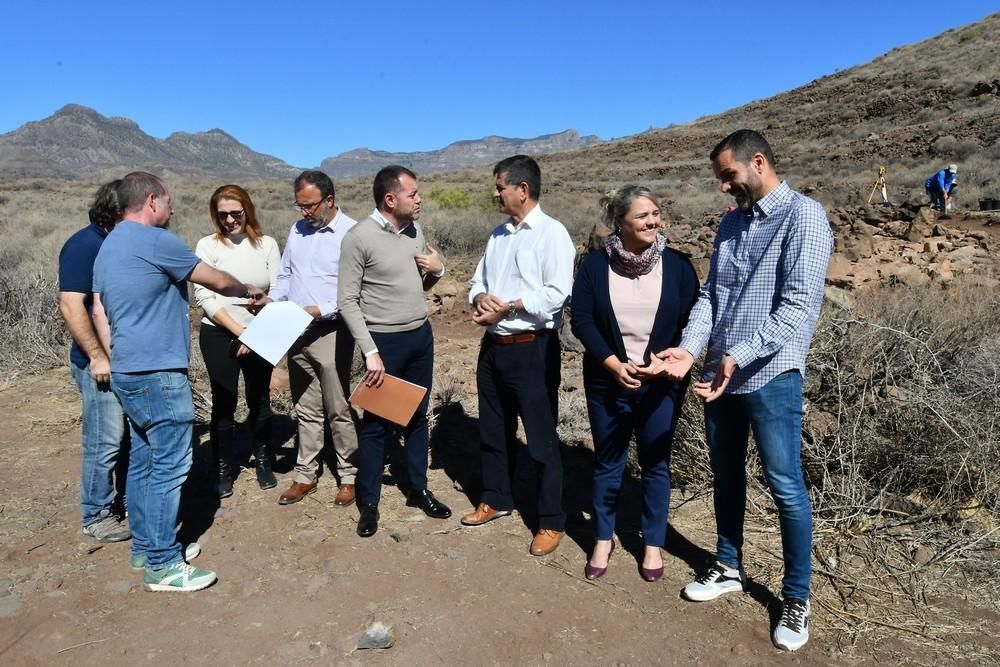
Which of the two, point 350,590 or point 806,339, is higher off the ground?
point 806,339

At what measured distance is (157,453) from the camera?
303 centimetres

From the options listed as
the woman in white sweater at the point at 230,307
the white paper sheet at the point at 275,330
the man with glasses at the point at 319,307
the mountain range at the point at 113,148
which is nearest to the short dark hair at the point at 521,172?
the man with glasses at the point at 319,307

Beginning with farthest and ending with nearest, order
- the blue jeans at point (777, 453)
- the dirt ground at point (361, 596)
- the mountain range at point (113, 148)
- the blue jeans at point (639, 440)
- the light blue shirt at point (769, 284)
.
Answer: the mountain range at point (113, 148) < the blue jeans at point (639, 440) < the dirt ground at point (361, 596) < the blue jeans at point (777, 453) < the light blue shirt at point (769, 284)

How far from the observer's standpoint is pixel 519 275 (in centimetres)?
334

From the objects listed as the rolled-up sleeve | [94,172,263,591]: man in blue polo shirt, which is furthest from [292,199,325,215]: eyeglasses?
the rolled-up sleeve

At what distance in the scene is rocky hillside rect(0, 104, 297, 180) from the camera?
461ft

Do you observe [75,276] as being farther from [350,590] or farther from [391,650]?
[391,650]

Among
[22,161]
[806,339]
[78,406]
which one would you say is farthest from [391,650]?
[22,161]

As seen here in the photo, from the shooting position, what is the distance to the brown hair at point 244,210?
3838 mm

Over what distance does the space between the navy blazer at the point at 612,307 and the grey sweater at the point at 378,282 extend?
0.94 meters

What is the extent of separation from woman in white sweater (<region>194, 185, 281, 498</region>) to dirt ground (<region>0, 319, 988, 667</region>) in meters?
0.55

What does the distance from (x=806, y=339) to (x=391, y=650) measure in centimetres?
194

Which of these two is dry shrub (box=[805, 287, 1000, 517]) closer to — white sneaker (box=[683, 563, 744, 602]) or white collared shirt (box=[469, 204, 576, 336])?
white sneaker (box=[683, 563, 744, 602])

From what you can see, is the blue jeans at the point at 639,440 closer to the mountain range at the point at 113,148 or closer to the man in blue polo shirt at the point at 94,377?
the man in blue polo shirt at the point at 94,377
